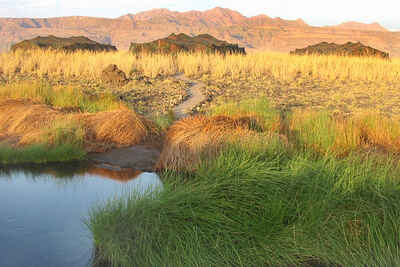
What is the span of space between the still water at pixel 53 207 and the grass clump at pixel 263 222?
0.36m

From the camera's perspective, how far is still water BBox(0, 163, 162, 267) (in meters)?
3.58

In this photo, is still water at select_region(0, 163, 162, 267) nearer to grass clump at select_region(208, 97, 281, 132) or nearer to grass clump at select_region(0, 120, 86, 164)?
grass clump at select_region(0, 120, 86, 164)

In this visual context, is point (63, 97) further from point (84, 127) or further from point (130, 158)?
point (130, 158)

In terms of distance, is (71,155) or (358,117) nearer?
(71,155)

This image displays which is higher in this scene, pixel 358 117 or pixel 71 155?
pixel 358 117

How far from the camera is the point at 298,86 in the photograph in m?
11.7

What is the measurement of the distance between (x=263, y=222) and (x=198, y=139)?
2027 millimetres

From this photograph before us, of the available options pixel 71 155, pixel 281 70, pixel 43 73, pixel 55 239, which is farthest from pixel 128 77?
pixel 55 239

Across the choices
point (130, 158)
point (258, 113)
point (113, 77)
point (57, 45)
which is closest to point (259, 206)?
point (130, 158)

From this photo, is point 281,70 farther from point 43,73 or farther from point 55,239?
point 55,239

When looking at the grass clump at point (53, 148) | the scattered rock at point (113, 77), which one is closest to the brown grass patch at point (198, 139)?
the grass clump at point (53, 148)

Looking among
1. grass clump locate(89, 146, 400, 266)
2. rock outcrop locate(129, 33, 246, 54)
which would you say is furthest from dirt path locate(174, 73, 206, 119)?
rock outcrop locate(129, 33, 246, 54)

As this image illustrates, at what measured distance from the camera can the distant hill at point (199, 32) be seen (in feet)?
263

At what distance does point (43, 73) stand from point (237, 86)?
592 cm
